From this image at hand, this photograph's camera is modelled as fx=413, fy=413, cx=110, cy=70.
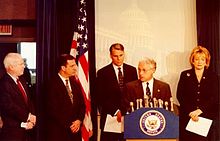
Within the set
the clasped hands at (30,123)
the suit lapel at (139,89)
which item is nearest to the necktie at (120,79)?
the suit lapel at (139,89)

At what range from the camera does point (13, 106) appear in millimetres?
4395

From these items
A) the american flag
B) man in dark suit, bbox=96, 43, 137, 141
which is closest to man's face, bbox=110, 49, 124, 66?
man in dark suit, bbox=96, 43, 137, 141

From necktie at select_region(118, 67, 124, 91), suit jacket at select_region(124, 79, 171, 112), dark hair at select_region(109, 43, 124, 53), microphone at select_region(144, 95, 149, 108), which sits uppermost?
dark hair at select_region(109, 43, 124, 53)

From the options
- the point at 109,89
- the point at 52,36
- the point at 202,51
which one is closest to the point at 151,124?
the point at 109,89

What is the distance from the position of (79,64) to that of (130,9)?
38.8 inches

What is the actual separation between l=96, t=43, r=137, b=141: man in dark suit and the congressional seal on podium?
1.88ft

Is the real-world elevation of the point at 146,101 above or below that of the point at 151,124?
above

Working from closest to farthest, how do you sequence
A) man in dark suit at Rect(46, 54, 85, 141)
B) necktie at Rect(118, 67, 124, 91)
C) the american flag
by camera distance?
man in dark suit at Rect(46, 54, 85, 141) < the american flag < necktie at Rect(118, 67, 124, 91)

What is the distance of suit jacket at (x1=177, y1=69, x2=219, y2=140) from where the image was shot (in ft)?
15.9

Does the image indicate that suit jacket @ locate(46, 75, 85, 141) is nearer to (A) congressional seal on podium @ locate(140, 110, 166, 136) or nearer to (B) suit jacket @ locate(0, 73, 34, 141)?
(B) suit jacket @ locate(0, 73, 34, 141)

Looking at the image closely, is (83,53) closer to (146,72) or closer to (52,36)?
(52,36)

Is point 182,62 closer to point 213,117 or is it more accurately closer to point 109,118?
point 213,117

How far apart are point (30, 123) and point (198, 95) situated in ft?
6.44

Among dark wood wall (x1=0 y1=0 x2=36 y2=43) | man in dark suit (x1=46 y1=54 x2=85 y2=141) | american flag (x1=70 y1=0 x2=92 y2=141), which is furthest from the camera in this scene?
dark wood wall (x1=0 y1=0 x2=36 y2=43)
